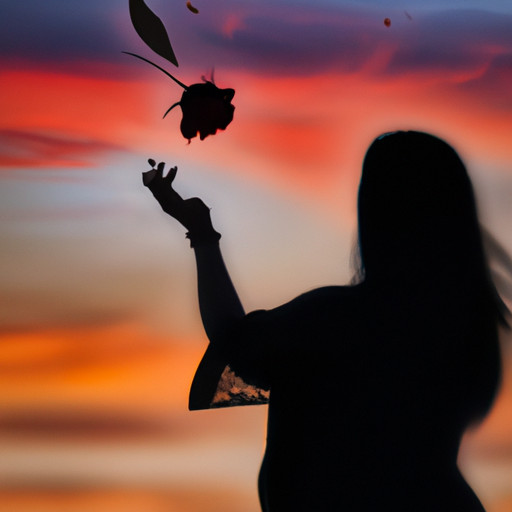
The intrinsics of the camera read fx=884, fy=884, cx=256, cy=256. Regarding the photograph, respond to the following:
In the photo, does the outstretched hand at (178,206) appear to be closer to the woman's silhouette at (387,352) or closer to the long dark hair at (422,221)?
the woman's silhouette at (387,352)

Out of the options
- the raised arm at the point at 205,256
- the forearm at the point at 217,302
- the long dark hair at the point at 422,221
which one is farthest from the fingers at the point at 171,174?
the long dark hair at the point at 422,221

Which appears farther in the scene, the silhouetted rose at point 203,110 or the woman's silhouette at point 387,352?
the silhouetted rose at point 203,110

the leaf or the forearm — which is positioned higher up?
the leaf

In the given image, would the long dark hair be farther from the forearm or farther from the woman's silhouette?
the forearm

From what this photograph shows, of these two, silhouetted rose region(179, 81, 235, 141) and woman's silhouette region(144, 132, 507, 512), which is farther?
silhouetted rose region(179, 81, 235, 141)

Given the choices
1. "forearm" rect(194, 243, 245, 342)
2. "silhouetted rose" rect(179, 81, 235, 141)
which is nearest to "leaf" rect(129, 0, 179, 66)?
"silhouetted rose" rect(179, 81, 235, 141)

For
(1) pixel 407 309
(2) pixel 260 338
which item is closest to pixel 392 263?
(1) pixel 407 309
